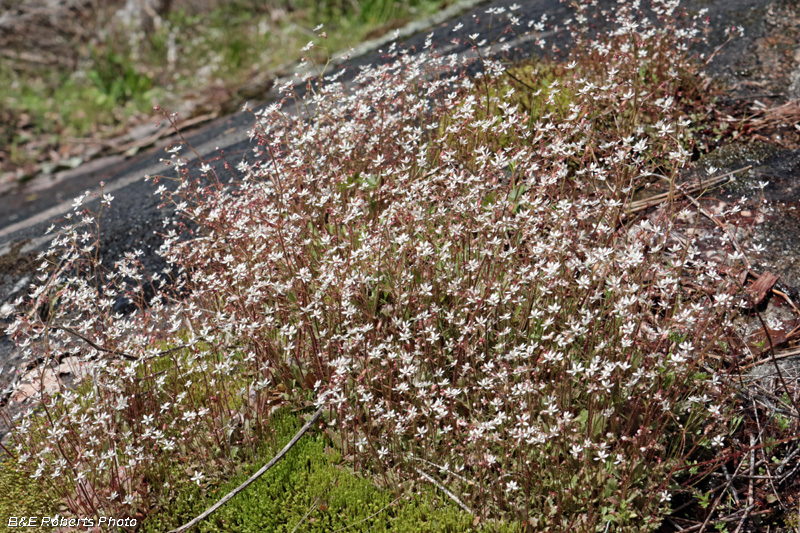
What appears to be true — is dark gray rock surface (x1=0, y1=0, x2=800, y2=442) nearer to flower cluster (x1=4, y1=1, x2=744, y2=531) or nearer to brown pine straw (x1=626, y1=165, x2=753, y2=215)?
brown pine straw (x1=626, y1=165, x2=753, y2=215)

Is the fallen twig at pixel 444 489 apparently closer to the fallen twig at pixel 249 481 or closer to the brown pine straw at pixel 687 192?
the fallen twig at pixel 249 481

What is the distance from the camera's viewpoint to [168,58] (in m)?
10.8

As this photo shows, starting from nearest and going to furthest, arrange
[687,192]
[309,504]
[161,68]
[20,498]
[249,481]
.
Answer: [249,481], [309,504], [20,498], [687,192], [161,68]

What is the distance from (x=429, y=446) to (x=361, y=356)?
627 millimetres

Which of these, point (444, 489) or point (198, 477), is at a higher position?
point (198, 477)

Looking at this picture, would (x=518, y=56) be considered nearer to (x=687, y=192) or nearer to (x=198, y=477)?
(x=687, y=192)

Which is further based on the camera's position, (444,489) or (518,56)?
(518,56)

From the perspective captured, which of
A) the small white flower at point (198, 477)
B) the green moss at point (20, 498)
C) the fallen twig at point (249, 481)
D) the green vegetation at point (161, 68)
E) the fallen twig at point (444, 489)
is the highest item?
the green vegetation at point (161, 68)

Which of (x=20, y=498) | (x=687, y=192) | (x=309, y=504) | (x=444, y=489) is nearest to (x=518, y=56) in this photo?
(x=687, y=192)

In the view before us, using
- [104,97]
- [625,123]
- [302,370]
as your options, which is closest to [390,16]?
[104,97]

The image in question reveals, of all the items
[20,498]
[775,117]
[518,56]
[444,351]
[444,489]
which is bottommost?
[444,489]

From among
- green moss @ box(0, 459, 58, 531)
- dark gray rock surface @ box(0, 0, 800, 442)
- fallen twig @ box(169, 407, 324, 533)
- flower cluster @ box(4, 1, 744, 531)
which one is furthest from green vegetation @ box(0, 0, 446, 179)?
fallen twig @ box(169, 407, 324, 533)

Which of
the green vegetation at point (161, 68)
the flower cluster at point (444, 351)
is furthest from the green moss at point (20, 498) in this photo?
the green vegetation at point (161, 68)

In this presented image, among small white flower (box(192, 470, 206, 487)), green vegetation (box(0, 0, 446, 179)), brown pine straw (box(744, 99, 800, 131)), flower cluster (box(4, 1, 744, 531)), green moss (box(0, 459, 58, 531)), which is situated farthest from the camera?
green vegetation (box(0, 0, 446, 179))
